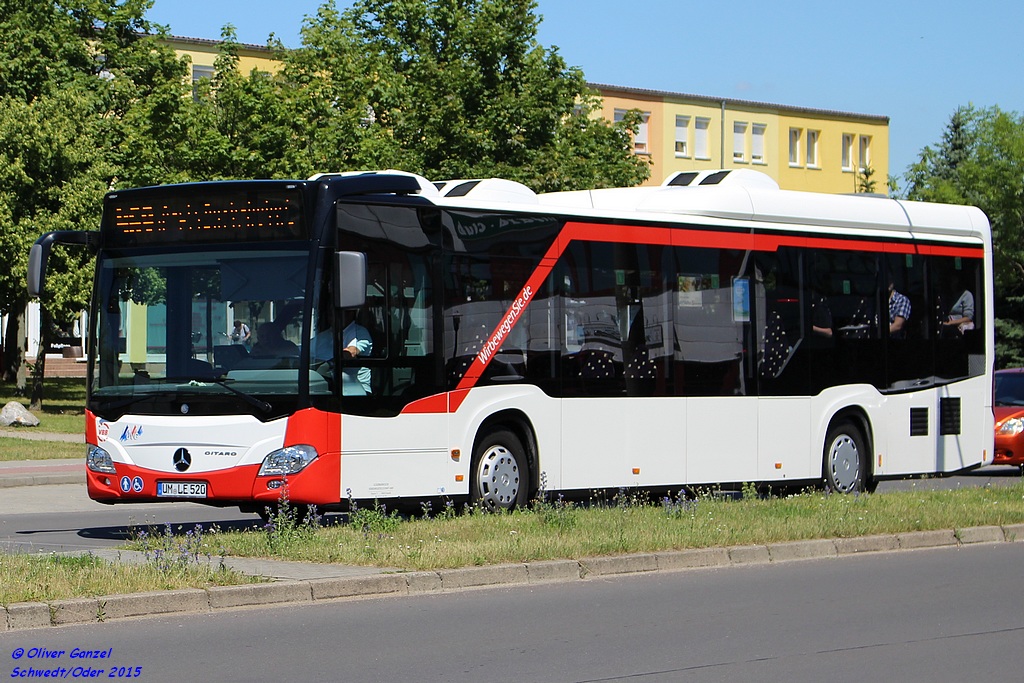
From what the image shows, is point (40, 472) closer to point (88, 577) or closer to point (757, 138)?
point (88, 577)

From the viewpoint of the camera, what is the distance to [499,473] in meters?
15.1

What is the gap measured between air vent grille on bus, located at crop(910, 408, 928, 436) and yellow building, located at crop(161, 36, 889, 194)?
184ft

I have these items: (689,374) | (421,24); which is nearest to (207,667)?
(689,374)

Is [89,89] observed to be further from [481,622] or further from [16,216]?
[481,622]

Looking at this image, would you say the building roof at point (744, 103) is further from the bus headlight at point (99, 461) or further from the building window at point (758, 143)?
the bus headlight at point (99, 461)

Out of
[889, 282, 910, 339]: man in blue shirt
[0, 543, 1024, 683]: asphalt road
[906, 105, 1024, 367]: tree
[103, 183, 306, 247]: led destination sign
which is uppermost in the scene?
[906, 105, 1024, 367]: tree

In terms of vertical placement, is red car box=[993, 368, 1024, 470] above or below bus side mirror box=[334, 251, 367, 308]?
below

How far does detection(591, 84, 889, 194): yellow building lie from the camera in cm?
7838

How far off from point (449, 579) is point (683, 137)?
70610mm

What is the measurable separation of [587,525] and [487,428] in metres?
2.21

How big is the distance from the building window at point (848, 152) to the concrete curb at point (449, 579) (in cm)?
7427

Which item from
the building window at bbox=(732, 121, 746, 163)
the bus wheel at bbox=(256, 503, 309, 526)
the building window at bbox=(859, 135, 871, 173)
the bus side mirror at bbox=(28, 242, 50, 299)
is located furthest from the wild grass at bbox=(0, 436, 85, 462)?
the building window at bbox=(859, 135, 871, 173)

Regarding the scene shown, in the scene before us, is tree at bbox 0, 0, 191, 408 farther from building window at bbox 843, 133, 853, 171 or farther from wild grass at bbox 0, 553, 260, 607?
building window at bbox 843, 133, 853, 171

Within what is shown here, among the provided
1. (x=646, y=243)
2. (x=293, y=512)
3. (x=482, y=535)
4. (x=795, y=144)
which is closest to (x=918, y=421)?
(x=646, y=243)
